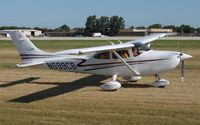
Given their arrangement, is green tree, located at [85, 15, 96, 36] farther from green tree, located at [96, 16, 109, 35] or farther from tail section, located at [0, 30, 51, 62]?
tail section, located at [0, 30, 51, 62]

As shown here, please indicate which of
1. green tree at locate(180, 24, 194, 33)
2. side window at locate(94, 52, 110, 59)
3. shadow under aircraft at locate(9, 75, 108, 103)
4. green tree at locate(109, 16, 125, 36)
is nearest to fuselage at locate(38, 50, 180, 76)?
side window at locate(94, 52, 110, 59)

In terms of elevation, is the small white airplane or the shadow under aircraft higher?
the small white airplane

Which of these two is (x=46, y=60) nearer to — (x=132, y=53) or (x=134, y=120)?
(x=132, y=53)

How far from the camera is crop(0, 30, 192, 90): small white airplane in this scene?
13719mm

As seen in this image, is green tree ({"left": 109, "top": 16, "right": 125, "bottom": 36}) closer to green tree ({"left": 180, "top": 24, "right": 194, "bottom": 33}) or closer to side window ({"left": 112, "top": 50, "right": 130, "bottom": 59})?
green tree ({"left": 180, "top": 24, "right": 194, "bottom": 33})

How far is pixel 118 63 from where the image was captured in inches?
562

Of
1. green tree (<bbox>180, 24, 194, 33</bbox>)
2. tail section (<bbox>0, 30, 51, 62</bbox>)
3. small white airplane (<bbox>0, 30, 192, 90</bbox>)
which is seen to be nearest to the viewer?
small white airplane (<bbox>0, 30, 192, 90</bbox>)

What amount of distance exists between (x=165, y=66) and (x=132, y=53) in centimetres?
134

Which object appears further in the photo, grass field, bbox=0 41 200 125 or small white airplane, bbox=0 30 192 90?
small white airplane, bbox=0 30 192 90

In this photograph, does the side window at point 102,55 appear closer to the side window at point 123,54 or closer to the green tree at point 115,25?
the side window at point 123,54

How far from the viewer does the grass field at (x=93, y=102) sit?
9258 mm

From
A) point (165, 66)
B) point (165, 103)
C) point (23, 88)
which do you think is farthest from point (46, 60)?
point (165, 103)

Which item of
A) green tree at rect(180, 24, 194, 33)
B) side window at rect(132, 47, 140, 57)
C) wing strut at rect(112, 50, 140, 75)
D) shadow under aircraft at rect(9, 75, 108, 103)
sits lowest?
green tree at rect(180, 24, 194, 33)

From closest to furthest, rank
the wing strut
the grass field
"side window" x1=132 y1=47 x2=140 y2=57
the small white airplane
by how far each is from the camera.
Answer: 1. the grass field
2. the small white airplane
3. the wing strut
4. "side window" x1=132 y1=47 x2=140 y2=57
